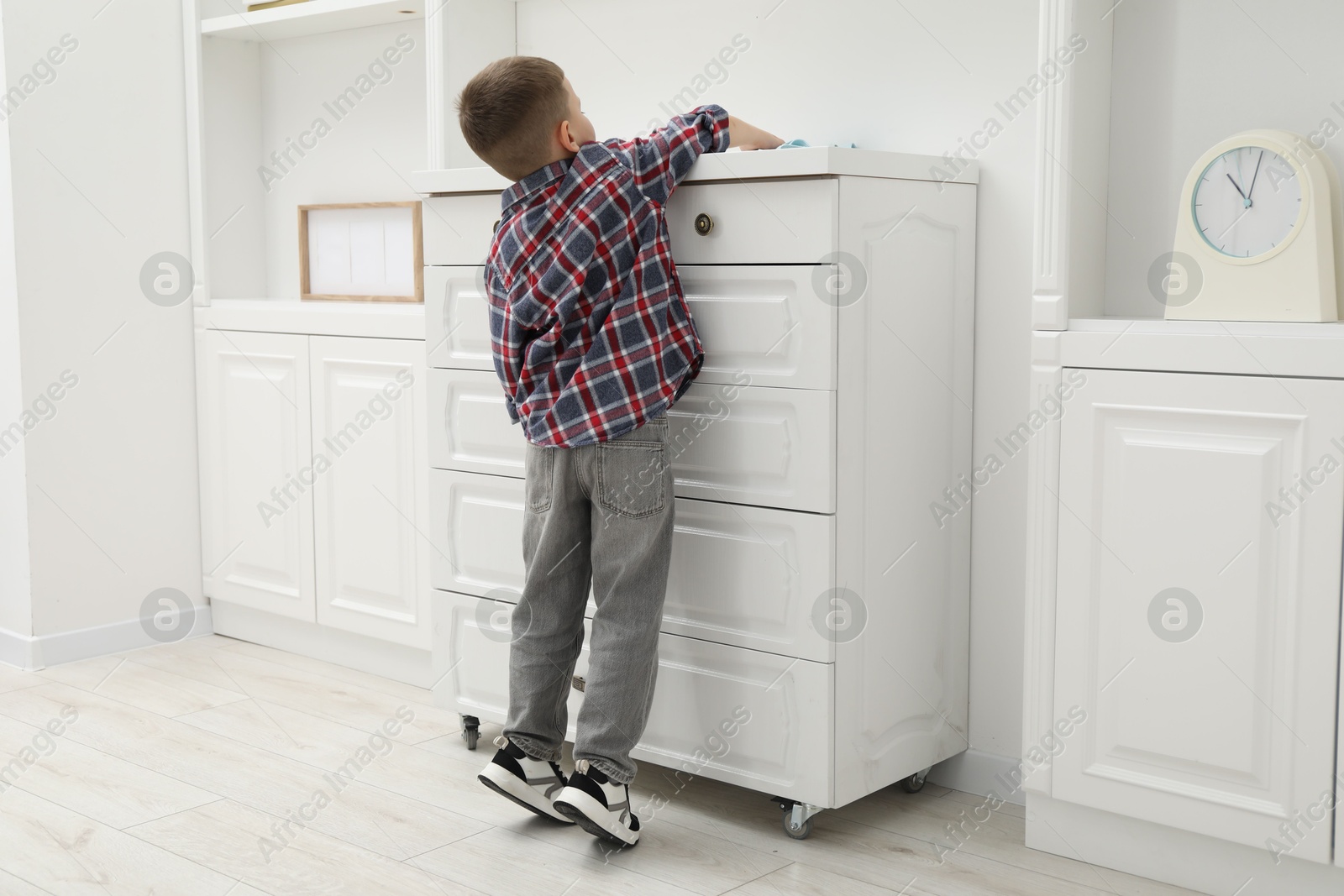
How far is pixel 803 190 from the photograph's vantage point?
1.66m

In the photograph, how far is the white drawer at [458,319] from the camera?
6.63ft

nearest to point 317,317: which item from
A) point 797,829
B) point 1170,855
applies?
point 797,829

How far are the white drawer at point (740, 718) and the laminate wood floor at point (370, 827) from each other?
0.09 metres

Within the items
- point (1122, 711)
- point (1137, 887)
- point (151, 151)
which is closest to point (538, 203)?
point (1122, 711)

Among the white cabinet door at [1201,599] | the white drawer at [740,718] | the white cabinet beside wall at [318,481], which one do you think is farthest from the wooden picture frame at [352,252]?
the white cabinet door at [1201,599]

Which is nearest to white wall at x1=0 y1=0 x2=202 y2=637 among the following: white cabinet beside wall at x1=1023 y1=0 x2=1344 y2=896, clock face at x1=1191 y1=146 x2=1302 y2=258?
white cabinet beside wall at x1=1023 y1=0 x2=1344 y2=896

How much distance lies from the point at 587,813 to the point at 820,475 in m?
0.55

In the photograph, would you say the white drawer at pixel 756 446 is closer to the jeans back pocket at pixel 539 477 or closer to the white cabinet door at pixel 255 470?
the jeans back pocket at pixel 539 477

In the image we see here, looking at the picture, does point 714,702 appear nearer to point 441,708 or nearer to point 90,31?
point 441,708

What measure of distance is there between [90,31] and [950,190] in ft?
6.05

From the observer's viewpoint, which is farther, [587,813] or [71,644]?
[71,644]

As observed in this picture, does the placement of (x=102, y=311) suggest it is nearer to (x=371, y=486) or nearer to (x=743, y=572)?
(x=371, y=486)

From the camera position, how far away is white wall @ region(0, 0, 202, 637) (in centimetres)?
255

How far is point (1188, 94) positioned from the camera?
67.6 inches
